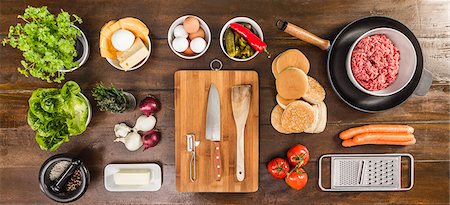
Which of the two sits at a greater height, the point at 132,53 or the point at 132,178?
the point at 132,53

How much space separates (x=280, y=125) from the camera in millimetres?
1525

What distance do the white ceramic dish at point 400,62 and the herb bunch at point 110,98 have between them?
2.60ft

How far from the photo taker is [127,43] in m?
1.40

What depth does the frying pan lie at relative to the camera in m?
1.46

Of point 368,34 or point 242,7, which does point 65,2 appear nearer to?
point 242,7

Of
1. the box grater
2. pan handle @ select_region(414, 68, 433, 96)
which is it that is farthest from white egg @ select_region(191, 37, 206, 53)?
pan handle @ select_region(414, 68, 433, 96)

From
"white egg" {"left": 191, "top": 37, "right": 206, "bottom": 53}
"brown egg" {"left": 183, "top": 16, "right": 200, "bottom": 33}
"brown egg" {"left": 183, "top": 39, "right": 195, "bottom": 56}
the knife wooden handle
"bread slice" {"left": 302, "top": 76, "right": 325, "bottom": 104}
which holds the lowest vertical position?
the knife wooden handle

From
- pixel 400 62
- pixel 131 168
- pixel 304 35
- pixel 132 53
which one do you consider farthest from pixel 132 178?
pixel 400 62

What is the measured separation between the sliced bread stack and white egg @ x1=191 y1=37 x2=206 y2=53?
272 millimetres

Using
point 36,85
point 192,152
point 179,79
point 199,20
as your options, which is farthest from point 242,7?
point 36,85

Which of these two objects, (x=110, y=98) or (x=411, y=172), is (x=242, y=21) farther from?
(x=411, y=172)

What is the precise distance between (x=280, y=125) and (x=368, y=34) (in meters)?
0.44

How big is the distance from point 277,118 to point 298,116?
9 cm

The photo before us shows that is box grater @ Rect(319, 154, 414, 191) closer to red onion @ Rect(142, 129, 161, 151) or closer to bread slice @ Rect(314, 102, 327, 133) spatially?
bread slice @ Rect(314, 102, 327, 133)
